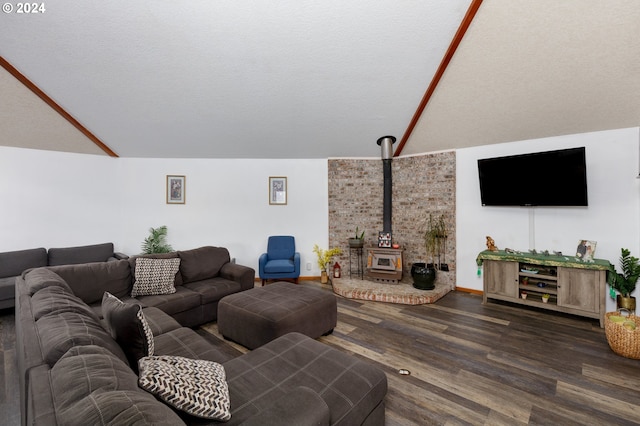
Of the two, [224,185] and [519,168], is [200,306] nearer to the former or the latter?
[224,185]

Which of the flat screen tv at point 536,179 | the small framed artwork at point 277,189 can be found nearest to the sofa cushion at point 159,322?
the small framed artwork at point 277,189

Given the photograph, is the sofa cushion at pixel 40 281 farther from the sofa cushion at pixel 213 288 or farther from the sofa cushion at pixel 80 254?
the sofa cushion at pixel 80 254

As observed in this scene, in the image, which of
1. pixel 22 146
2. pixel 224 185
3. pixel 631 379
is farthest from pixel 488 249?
pixel 22 146

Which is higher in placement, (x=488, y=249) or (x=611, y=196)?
(x=611, y=196)

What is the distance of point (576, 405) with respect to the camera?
216 centimetres

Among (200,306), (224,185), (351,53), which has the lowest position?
(200,306)

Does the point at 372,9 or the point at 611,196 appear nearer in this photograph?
the point at 372,9

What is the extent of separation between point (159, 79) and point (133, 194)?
2.82 metres

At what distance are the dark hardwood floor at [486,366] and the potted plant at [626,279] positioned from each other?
16.5 inches

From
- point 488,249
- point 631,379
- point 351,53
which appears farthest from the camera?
point 488,249

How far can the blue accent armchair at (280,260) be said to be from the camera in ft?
16.5

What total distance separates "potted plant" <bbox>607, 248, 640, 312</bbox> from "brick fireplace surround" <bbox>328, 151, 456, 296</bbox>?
1.97 metres

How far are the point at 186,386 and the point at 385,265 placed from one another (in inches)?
171

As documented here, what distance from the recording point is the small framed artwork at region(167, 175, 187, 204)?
5.61 meters
